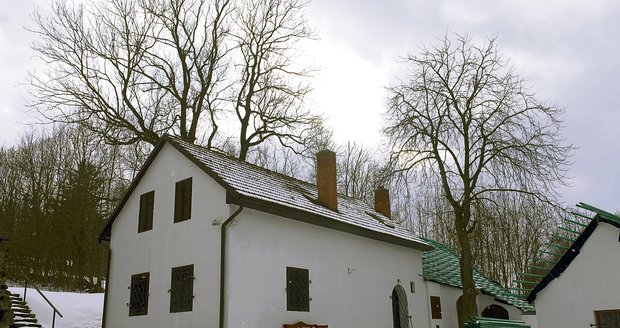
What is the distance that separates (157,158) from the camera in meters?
18.4

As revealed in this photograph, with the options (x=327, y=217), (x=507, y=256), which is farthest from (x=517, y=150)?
(x=507, y=256)

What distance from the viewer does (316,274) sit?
17.4m

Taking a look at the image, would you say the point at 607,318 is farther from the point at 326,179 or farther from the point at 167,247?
the point at 167,247

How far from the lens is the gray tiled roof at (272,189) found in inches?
627

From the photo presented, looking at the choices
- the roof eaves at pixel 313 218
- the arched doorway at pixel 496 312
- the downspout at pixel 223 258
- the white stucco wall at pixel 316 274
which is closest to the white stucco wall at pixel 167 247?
the downspout at pixel 223 258

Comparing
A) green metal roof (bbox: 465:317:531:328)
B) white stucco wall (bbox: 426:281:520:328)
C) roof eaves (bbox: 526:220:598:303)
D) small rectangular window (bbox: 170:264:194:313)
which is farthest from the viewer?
white stucco wall (bbox: 426:281:520:328)

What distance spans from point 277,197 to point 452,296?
1219 centimetres

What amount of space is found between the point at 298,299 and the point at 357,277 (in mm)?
3489

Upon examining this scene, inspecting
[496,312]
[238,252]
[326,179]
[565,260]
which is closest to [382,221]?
[326,179]

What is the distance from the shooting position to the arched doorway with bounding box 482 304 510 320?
84.8ft

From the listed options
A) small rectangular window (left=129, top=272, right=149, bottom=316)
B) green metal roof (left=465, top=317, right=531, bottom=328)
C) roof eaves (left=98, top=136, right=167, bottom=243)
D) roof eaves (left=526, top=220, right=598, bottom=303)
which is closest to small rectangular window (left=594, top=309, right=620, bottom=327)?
roof eaves (left=526, top=220, right=598, bottom=303)

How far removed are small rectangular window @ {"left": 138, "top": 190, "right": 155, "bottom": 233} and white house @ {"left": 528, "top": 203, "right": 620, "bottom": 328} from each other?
482 inches

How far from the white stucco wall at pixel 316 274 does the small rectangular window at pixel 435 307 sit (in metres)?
0.43

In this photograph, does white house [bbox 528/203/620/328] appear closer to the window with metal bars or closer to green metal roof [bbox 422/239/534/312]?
the window with metal bars
